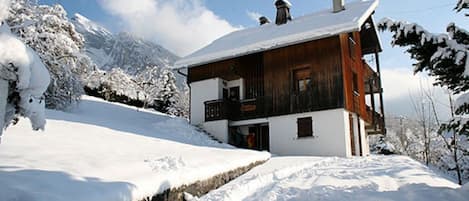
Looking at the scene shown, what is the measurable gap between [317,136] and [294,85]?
254cm

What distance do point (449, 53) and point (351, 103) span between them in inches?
415

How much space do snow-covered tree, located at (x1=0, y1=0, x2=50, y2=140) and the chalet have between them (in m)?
12.0

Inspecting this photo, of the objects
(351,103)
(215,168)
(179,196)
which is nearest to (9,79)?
(179,196)

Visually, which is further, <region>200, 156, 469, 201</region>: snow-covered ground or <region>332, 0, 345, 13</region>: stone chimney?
<region>332, 0, 345, 13</region>: stone chimney

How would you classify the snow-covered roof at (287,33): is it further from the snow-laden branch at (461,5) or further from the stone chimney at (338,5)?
the snow-laden branch at (461,5)

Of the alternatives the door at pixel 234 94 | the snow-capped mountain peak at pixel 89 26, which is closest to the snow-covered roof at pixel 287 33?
the door at pixel 234 94

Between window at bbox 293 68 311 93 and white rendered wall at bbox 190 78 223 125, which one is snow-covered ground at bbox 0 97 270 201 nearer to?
window at bbox 293 68 311 93

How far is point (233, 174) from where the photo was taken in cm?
883

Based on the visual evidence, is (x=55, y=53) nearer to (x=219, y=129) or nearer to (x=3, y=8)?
(x=219, y=129)

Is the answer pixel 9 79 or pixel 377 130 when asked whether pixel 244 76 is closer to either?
pixel 377 130

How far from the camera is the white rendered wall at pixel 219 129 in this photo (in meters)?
16.9

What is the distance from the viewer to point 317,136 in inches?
579

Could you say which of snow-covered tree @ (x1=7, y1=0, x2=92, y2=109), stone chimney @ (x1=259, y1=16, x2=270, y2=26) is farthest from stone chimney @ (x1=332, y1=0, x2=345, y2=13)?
snow-covered tree @ (x1=7, y1=0, x2=92, y2=109)

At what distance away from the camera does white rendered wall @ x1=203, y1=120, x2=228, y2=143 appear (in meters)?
16.9
